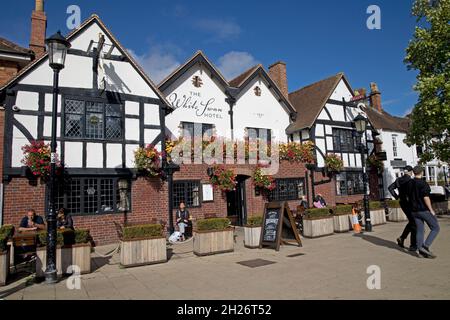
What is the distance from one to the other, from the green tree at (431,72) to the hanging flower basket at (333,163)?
12.5ft

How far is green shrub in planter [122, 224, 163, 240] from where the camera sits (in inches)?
331

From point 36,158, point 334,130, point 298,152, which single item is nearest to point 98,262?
point 36,158

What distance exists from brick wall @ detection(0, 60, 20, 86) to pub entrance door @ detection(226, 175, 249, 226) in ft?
36.0

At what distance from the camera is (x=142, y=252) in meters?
8.58

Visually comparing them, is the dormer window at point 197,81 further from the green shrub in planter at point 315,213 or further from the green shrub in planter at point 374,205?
the green shrub in planter at point 374,205

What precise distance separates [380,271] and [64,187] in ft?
34.4

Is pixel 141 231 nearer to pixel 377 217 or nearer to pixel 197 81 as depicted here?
pixel 197 81

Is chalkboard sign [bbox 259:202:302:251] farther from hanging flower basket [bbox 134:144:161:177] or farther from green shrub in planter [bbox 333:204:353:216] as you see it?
hanging flower basket [bbox 134:144:161:177]

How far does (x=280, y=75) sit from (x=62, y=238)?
17.1 meters

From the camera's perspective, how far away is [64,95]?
1205 cm

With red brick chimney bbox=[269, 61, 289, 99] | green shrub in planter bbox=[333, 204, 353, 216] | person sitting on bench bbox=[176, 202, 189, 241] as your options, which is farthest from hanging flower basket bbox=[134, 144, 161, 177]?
red brick chimney bbox=[269, 61, 289, 99]

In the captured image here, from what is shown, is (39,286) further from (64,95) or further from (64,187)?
(64,95)

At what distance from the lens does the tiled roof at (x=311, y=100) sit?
19.3 meters
